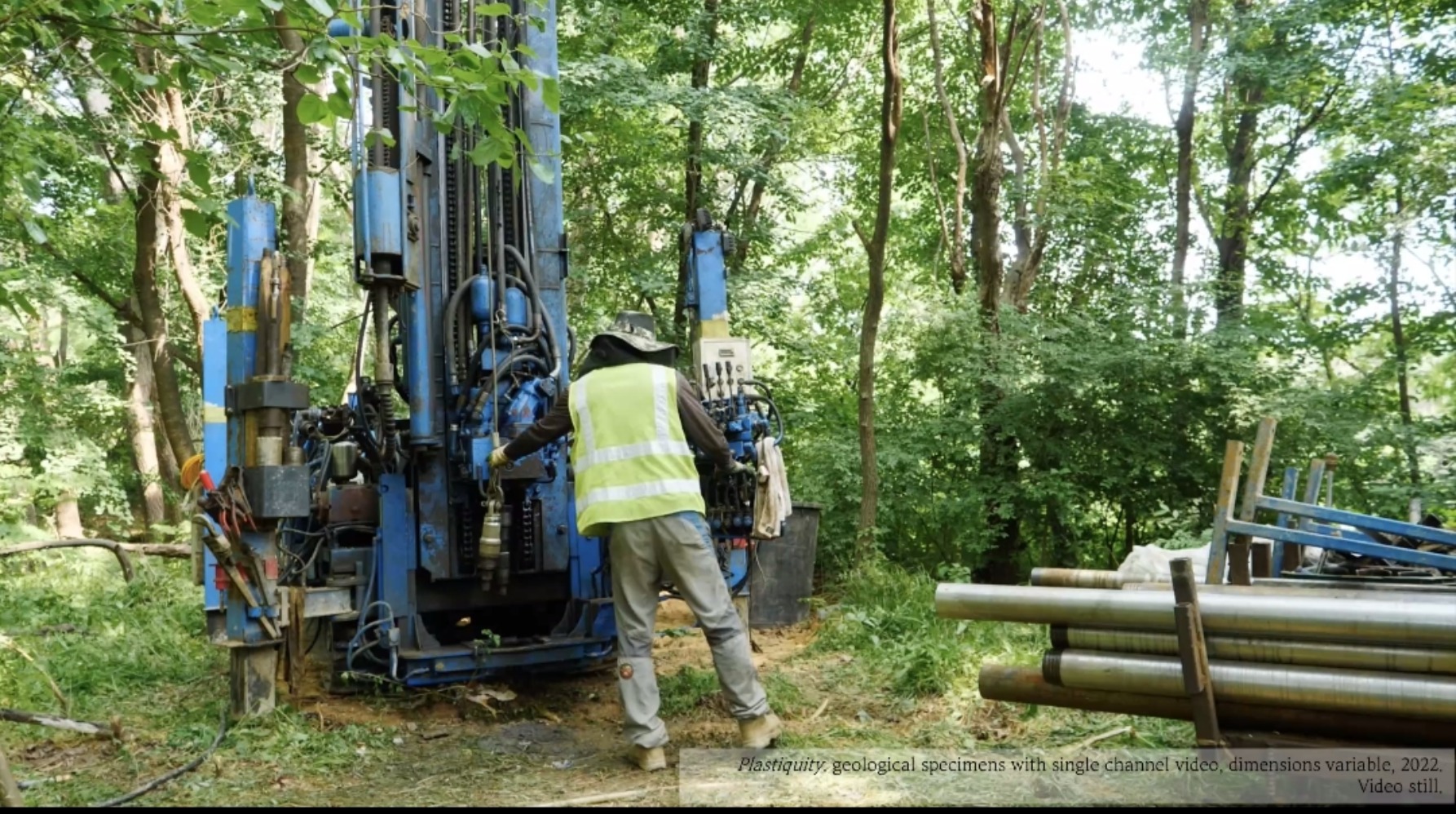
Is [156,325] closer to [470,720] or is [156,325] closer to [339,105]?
[470,720]

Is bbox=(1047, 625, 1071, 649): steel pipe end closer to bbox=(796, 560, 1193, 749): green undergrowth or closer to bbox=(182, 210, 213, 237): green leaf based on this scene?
bbox=(796, 560, 1193, 749): green undergrowth

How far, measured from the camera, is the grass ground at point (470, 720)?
14.6ft

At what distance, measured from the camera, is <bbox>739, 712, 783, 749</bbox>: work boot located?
4754mm

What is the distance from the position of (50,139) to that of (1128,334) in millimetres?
8972

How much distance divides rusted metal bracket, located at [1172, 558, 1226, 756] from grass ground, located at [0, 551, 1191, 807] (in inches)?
54.2

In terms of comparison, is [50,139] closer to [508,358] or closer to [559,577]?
[508,358]

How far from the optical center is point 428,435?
558cm

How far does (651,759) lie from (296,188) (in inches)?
324

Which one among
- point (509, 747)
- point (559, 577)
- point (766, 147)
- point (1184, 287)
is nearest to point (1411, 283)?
point (1184, 287)

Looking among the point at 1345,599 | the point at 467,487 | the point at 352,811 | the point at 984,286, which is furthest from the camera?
the point at 984,286

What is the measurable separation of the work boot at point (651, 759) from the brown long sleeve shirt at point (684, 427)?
4.42ft

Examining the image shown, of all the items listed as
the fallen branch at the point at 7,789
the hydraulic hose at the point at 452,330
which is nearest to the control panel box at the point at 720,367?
the hydraulic hose at the point at 452,330

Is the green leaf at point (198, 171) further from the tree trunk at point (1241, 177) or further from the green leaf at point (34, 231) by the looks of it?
the tree trunk at point (1241, 177)

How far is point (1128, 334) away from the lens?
1073cm
